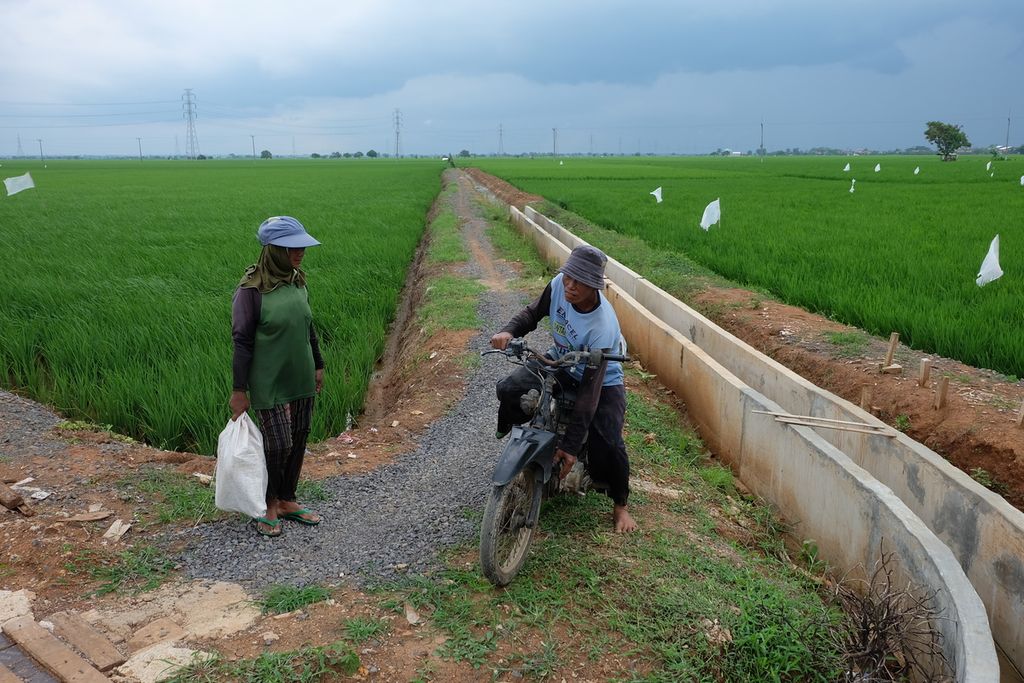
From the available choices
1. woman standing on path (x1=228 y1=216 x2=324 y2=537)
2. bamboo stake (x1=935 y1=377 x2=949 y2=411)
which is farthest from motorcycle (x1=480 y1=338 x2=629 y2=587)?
bamboo stake (x1=935 y1=377 x2=949 y2=411)

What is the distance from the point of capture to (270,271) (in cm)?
321

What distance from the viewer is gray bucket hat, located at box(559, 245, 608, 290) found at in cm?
299

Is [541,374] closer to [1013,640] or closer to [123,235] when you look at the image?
[1013,640]

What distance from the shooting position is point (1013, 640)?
10.0 ft

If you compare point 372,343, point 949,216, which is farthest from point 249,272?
point 949,216

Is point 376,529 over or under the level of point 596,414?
under

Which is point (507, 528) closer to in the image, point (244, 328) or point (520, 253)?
point (244, 328)

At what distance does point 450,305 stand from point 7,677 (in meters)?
6.52

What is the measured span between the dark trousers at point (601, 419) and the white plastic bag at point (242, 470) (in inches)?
43.3

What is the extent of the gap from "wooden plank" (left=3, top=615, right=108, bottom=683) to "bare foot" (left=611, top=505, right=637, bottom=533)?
2.19m

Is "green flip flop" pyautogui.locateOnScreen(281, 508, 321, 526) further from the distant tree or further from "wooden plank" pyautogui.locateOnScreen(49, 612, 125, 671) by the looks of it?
the distant tree

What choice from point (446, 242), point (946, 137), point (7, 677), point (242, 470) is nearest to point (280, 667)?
point (7, 677)

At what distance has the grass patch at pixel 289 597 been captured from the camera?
2865mm

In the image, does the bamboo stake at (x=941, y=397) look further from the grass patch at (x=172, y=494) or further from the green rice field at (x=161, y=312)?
the grass patch at (x=172, y=494)
